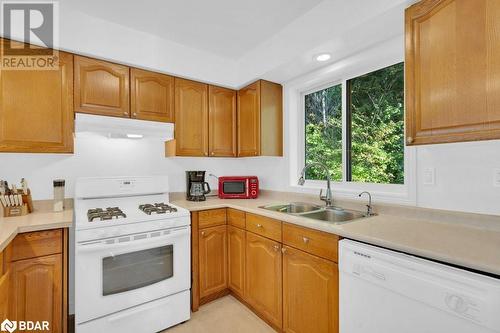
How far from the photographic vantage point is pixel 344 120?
7.28 feet

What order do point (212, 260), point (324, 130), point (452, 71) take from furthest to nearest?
point (324, 130) < point (212, 260) < point (452, 71)

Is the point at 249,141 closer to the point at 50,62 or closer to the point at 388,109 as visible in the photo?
the point at 388,109

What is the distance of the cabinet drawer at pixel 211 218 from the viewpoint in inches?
84.9

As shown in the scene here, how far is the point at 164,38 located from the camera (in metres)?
2.30

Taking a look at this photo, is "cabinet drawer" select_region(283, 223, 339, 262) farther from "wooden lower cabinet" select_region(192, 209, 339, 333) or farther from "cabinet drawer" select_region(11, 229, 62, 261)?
"cabinet drawer" select_region(11, 229, 62, 261)

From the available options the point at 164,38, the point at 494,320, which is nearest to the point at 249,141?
the point at 164,38

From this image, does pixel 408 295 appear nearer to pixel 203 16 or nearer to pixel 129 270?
pixel 129 270

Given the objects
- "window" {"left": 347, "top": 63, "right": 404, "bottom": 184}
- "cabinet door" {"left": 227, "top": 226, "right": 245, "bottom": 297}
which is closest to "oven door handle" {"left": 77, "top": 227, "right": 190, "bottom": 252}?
"cabinet door" {"left": 227, "top": 226, "right": 245, "bottom": 297}

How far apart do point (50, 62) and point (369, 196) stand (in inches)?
100

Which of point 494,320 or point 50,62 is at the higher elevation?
point 50,62

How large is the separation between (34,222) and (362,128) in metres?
2.47

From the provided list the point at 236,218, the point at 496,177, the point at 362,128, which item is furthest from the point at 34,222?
the point at 496,177

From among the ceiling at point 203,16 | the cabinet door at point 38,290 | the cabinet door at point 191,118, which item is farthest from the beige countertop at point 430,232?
the ceiling at point 203,16

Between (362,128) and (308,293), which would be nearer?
(308,293)
